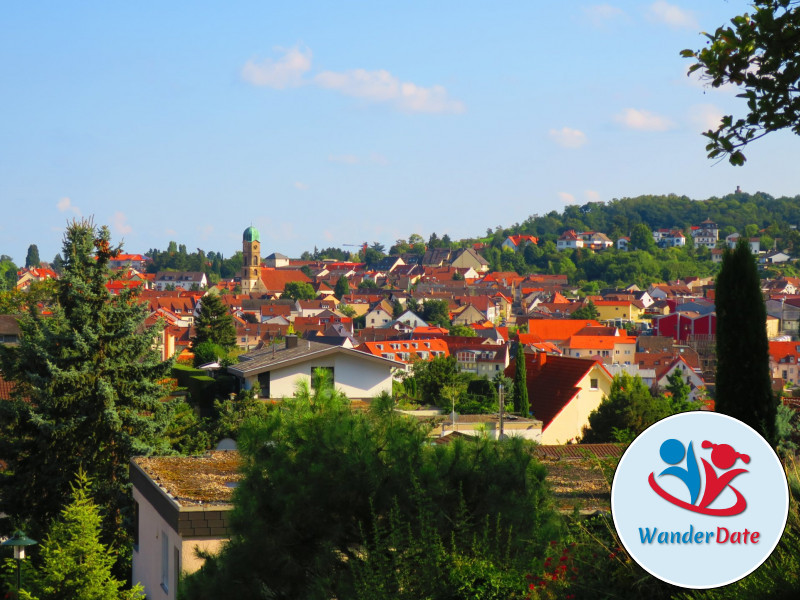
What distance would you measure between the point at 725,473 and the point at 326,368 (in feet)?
64.1

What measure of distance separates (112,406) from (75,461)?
0.94 m

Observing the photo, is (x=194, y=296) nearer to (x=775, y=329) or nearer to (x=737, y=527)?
(x=775, y=329)

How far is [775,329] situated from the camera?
344 feet

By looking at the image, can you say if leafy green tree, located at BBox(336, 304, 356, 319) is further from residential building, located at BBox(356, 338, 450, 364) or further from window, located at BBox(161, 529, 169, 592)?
window, located at BBox(161, 529, 169, 592)

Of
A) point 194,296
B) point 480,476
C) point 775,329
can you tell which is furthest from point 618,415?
point 194,296

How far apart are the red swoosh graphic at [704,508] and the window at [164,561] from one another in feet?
20.7

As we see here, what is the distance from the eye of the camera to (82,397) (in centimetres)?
1395

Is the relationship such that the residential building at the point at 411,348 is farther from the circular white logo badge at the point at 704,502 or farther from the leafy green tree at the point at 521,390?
the circular white logo badge at the point at 704,502

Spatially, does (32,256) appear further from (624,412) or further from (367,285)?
(624,412)

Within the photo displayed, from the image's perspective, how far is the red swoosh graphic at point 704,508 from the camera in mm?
3447

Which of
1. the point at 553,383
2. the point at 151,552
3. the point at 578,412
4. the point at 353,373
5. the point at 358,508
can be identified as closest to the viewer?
the point at 358,508

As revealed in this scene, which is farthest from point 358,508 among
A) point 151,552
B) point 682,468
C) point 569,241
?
point 569,241

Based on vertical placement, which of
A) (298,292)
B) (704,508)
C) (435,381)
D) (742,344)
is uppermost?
(298,292)

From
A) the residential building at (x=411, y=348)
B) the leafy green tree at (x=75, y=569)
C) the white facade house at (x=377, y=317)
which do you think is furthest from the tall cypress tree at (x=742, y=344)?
the white facade house at (x=377, y=317)
